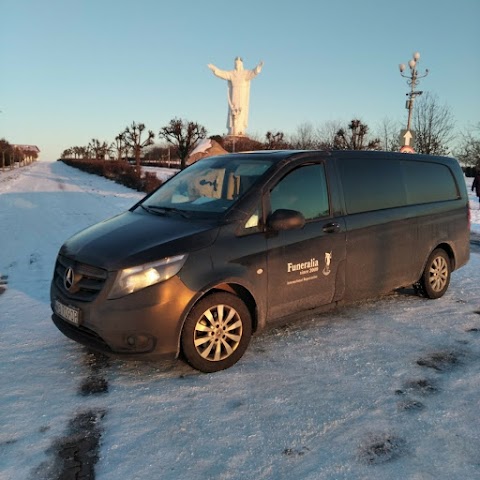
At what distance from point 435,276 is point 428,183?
1124 mm

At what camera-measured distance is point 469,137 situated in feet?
134

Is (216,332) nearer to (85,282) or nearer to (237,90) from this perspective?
(85,282)

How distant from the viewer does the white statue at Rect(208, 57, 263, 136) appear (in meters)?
60.6

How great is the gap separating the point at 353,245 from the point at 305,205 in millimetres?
689

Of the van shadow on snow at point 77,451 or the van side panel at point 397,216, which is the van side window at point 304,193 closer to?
the van side panel at point 397,216

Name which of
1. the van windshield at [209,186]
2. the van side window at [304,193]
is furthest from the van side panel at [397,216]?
the van windshield at [209,186]

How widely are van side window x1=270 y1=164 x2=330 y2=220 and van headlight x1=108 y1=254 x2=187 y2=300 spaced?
1.12 metres

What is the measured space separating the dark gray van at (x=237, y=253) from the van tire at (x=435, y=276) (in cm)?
20

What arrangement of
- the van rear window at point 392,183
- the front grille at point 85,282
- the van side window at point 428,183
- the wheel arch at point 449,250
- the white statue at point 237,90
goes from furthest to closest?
1. the white statue at point 237,90
2. the wheel arch at point 449,250
3. the van side window at point 428,183
4. the van rear window at point 392,183
5. the front grille at point 85,282

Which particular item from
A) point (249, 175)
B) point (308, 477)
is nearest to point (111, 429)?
point (308, 477)

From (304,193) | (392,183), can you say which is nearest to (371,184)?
(392,183)

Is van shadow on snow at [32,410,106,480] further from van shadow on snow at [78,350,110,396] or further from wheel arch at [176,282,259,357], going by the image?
wheel arch at [176,282,259,357]

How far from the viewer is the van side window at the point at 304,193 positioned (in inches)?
164

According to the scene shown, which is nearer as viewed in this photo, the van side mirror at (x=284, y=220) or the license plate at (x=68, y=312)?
the license plate at (x=68, y=312)
